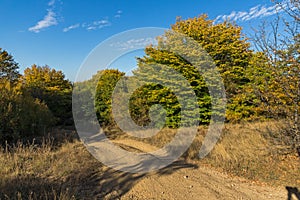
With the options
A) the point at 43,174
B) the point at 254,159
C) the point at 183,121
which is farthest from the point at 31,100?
the point at 254,159

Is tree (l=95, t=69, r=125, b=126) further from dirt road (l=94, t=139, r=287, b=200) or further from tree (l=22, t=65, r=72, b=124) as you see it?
dirt road (l=94, t=139, r=287, b=200)

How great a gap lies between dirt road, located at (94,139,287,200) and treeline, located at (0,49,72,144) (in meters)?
5.74

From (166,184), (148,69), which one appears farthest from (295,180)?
(148,69)

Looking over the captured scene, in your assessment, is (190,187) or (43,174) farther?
(43,174)

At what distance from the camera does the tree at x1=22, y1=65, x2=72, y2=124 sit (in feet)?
60.4

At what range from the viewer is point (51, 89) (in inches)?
767

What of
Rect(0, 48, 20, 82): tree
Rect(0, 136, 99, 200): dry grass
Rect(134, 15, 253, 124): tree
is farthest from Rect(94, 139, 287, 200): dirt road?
Rect(0, 48, 20, 82): tree

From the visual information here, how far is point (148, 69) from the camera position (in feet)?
40.5

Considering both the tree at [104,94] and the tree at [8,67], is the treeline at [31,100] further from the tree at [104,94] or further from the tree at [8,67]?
the tree at [104,94]

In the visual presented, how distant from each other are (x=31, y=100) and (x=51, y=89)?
33.3ft

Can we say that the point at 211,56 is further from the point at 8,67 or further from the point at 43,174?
the point at 8,67

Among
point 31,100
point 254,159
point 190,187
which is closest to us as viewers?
point 190,187

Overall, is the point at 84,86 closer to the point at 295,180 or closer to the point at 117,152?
the point at 117,152

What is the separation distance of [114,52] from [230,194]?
589 cm
